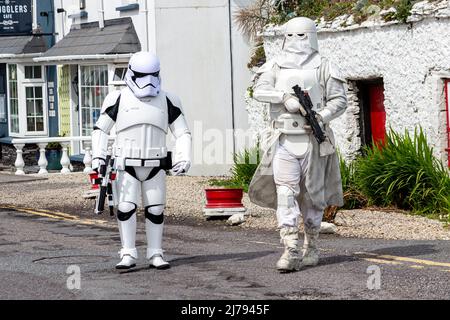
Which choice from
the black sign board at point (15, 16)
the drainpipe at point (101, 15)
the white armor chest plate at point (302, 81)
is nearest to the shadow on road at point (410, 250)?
the white armor chest plate at point (302, 81)

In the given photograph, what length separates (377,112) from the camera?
1745 centimetres

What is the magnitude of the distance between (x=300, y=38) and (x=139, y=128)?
151 cm

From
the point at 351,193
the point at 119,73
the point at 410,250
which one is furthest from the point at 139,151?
the point at 119,73

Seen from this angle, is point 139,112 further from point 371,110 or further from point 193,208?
point 371,110

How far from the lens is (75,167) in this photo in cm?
2591

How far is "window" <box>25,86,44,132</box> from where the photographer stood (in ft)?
93.3

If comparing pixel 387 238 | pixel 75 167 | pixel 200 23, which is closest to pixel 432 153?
pixel 387 238

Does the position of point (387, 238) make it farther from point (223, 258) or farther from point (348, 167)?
point (348, 167)

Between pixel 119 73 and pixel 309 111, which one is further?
pixel 119 73

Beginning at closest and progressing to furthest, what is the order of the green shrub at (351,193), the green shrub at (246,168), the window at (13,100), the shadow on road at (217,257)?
the shadow on road at (217,257)
the green shrub at (351,193)
the green shrub at (246,168)
the window at (13,100)

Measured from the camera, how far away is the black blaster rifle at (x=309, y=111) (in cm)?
1004

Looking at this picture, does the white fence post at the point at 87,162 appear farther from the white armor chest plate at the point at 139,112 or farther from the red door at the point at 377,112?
the white armor chest plate at the point at 139,112

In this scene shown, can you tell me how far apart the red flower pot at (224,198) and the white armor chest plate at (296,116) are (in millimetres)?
4718

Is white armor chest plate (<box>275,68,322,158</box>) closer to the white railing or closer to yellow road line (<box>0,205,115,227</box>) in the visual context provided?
yellow road line (<box>0,205,115,227</box>)
